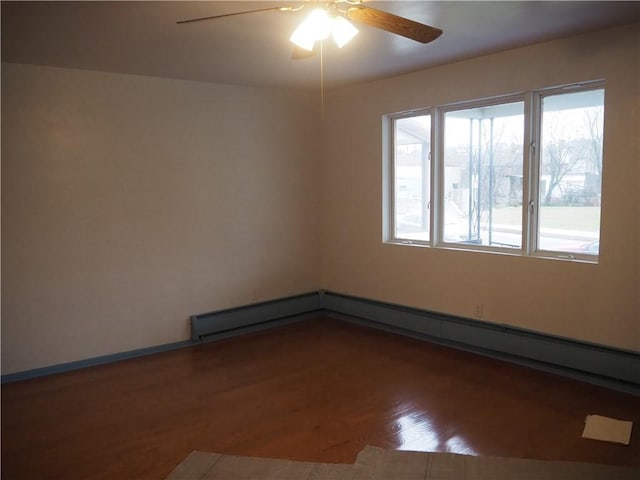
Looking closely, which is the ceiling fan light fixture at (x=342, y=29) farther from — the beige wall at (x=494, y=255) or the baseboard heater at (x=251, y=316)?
the baseboard heater at (x=251, y=316)

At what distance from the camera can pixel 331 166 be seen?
580 cm

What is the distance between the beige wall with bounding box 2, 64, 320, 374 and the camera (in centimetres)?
409

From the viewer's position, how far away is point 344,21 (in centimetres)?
267

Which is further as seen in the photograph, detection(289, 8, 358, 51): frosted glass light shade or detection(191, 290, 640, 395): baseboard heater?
detection(191, 290, 640, 395): baseboard heater

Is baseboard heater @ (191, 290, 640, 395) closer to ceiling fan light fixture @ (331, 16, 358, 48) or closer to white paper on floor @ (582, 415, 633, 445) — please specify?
white paper on floor @ (582, 415, 633, 445)

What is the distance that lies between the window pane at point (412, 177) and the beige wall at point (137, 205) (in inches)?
42.4

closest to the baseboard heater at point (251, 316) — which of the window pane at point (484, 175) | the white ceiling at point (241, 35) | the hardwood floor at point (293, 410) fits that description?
the hardwood floor at point (293, 410)

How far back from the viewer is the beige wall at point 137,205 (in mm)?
4094

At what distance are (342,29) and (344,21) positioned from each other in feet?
0.21

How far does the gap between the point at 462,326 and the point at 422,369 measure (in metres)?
0.69

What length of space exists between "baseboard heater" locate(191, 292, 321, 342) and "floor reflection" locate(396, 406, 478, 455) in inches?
93.6

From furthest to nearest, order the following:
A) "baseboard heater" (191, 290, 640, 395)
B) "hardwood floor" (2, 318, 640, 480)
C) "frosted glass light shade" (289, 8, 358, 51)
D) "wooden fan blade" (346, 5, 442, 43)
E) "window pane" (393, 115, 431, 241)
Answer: "window pane" (393, 115, 431, 241)
"baseboard heater" (191, 290, 640, 395)
"hardwood floor" (2, 318, 640, 480)
"frosted glass light shade" (289, 8, 358, 51)
"wooden fan blade" (346, 5, 442, 43)

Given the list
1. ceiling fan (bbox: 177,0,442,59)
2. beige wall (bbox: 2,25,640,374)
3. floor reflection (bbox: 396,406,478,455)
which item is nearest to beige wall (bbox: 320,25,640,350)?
beige wall (bbox: 2,25,640,374)

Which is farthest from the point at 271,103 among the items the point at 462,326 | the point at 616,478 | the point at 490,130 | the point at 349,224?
the point at 616,478
